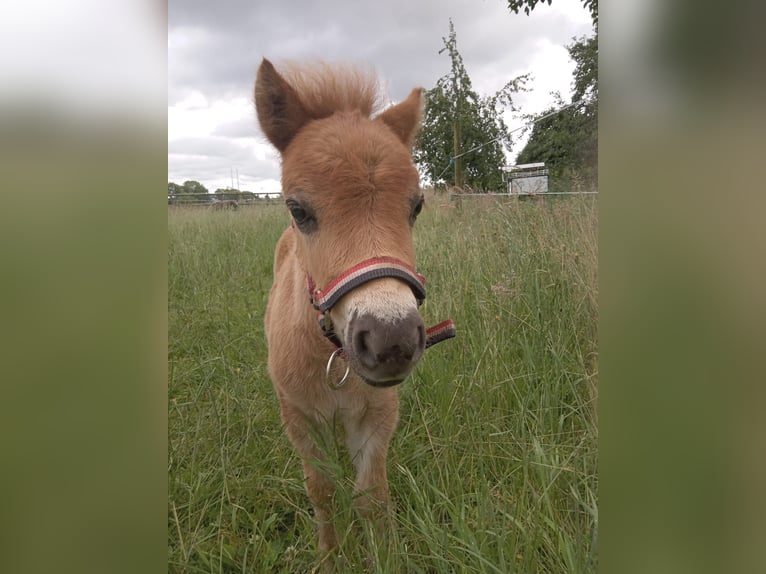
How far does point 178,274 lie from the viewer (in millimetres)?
4480

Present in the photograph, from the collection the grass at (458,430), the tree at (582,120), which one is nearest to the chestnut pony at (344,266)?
the grass at (458,430)

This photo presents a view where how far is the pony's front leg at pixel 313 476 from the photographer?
6.40ft

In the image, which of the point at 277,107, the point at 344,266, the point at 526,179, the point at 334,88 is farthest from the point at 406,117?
the point at 526,179

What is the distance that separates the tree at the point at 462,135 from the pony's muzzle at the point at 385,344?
113 inches

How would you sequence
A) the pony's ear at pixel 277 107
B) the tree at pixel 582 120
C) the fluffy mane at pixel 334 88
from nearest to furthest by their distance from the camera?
the tree at pixel 582 120, the pony's ear at pixel 277 107, the fluffy mane at pixel 334 88

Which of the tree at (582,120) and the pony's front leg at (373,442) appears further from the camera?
the pony's front leg at (373,442)

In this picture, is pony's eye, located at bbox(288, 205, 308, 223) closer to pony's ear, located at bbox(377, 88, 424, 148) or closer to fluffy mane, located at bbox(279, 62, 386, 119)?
fluffy mane, located at bbox(279, 62, 386, 119)

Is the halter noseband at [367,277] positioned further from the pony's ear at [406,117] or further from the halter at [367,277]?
the pony's ear at [406,117]

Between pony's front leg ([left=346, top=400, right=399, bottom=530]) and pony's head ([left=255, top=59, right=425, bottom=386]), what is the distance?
0.76m
